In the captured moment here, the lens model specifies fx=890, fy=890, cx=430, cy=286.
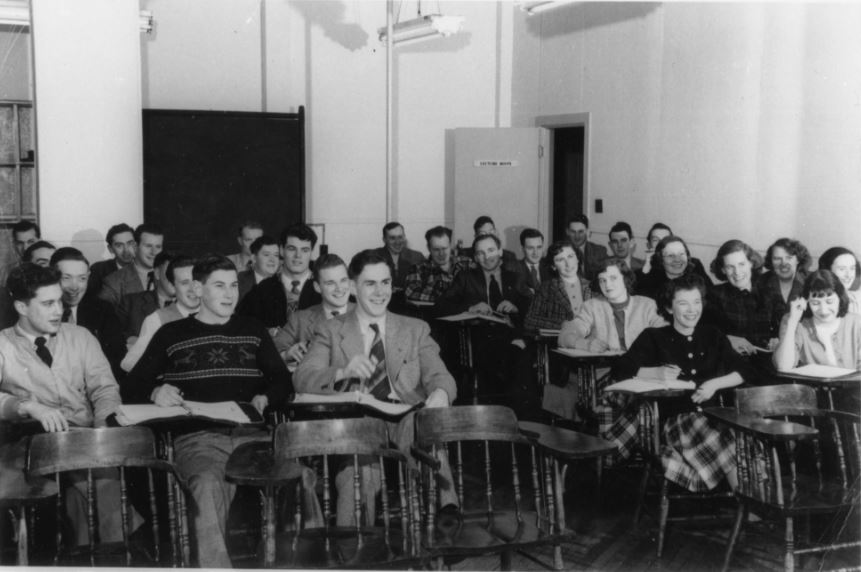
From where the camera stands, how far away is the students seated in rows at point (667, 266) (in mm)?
5570

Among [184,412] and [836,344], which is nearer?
[184,412]

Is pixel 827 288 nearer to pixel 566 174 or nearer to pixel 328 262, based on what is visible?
pixel 328 262

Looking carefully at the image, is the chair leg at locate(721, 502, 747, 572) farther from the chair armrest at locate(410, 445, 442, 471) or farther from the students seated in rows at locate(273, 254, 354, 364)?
the students seated in rows at locate(273, 254, 354, 364)

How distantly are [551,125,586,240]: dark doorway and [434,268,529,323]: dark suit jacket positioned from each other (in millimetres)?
2723

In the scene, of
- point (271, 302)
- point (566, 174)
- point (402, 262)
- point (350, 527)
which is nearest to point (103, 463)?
point (350, 527)

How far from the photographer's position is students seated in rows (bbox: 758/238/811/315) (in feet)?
17.0

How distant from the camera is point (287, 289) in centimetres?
515

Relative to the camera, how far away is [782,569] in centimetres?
334

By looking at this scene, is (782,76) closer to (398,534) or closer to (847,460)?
(847,460)

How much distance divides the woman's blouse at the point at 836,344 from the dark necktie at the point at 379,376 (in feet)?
6.24

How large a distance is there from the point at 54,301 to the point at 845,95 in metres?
4.70

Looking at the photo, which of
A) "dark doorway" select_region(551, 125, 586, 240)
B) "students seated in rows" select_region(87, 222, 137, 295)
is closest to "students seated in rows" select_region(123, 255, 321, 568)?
"students seated in rows" select_region(87, 222, 137, 295)

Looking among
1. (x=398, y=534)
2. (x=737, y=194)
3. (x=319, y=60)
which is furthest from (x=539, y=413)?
(x=319, y=60)

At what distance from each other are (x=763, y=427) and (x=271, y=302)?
2852 mm
